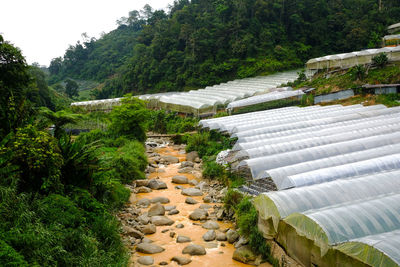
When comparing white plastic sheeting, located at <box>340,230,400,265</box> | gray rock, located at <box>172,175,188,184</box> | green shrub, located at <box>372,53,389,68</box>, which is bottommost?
gray rock, located at <box>172,175,188,184</box>

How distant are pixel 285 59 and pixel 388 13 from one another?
1666cm

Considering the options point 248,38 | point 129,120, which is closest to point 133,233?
point 129,120

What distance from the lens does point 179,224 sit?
10.2 meters

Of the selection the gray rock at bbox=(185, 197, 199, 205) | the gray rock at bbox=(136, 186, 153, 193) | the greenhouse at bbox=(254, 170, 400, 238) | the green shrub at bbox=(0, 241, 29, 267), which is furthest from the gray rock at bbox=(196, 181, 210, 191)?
the green shrub at bbox=(0, 241, 29, 267)

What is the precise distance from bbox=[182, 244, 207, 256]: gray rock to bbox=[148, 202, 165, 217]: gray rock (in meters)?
2.75

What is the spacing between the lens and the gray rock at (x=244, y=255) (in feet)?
25.6

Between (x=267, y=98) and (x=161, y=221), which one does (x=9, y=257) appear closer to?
(x=161, y=221)

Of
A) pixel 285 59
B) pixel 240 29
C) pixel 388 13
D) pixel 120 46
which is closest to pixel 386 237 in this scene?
pixel 285 59

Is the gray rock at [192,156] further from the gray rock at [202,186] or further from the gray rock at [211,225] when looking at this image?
the gray rock at [211,225]

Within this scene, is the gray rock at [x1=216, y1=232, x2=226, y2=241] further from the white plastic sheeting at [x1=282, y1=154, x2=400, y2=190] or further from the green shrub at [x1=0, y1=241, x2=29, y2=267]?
the green shrub at [x1=0, y1=241, x2=29, y2=267]

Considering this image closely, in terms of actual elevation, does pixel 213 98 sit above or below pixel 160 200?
above

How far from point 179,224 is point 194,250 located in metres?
1.91

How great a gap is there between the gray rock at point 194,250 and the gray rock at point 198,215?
2.05m

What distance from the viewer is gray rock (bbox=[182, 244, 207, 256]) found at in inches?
330
